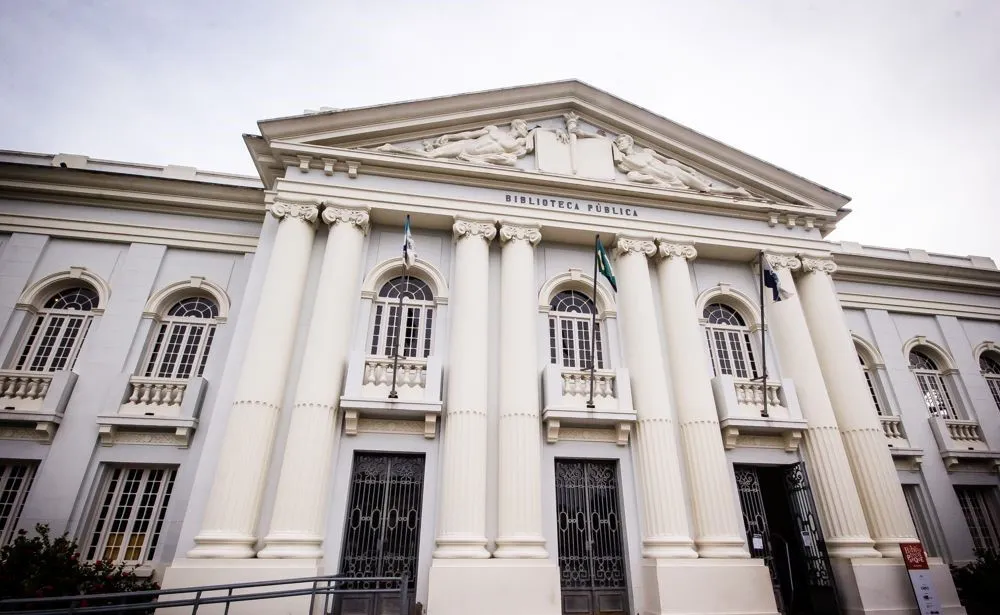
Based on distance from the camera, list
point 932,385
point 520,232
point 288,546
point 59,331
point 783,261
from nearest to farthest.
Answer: point 288,546 → point 59,331 → point 520,232 → point 783,261 → point 932,385

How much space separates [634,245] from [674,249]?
1046 millimetres

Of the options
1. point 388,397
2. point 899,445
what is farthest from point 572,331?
point 899,445

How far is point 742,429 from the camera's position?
10789mm

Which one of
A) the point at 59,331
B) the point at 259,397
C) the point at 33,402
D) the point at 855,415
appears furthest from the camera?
the point at 59,331

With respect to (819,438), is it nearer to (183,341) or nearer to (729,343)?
(729,343)

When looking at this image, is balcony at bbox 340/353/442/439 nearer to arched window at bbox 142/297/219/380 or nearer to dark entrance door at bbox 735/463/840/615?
arched window at bbox 142/297/219/380

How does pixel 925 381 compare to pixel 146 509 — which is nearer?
pixel 146 509

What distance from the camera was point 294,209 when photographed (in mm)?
10781

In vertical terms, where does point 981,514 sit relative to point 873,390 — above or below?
below

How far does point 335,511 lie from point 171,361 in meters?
5.58

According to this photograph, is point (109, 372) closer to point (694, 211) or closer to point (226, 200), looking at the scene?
point (226, 200)

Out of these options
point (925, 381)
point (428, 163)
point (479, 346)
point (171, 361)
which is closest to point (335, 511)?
point (479, 346)

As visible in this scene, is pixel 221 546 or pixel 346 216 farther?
pixel 346 216

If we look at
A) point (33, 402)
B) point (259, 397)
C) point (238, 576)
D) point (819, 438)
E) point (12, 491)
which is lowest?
point (238, 576)
